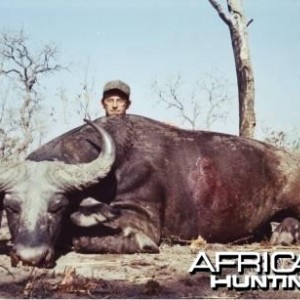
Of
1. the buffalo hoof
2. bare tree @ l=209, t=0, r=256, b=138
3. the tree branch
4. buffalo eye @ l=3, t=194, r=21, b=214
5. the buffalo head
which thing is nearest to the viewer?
the buffalo head

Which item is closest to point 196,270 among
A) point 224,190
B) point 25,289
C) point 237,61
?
point 25,289

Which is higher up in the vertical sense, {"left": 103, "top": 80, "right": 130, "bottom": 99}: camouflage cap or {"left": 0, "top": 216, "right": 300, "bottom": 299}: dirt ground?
{"left": 103, "top": 80, "right": 130, "bottom": 99}: camouflage cap

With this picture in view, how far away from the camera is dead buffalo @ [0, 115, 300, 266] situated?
3.78 m

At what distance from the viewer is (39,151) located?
14.5 ft

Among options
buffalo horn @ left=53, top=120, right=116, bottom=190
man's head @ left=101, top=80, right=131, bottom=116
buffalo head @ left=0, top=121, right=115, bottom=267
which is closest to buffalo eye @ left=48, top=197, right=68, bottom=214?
buffalo head @ left=0, top=121, right=115, bottom=267

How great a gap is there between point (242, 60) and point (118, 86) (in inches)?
120

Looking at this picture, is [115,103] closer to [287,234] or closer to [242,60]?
[287,234]

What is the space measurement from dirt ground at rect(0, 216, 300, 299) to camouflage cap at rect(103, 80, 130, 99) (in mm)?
2506

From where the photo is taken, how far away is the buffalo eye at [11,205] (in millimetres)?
3725

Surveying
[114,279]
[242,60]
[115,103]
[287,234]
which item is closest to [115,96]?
[115,103]

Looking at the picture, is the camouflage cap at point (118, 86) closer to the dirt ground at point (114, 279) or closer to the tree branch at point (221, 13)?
the dirt ground at point (114, 279)

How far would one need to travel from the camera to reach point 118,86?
6.10m

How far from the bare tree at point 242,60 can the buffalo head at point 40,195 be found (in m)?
4.39

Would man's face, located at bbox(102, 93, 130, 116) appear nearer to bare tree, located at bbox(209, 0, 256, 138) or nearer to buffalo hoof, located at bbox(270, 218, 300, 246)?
buffalo hoof, located at bbox(270, 218, 300, 246)
